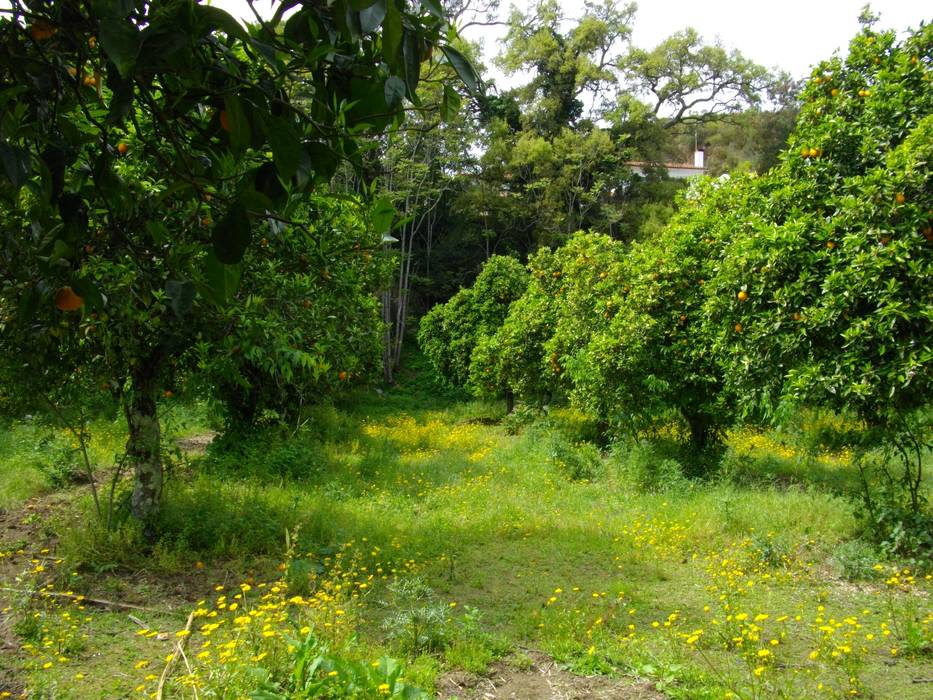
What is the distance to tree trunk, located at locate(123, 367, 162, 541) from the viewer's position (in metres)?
6.09

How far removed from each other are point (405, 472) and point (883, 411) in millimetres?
6984

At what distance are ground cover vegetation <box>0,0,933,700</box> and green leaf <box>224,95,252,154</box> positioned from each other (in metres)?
0.06

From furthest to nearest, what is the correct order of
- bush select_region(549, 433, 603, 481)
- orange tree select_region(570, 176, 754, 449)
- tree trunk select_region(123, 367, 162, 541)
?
1. bush select_region(549, 433, 603, 481)
2. orange tree select_region(570, 176, 754, 449)
3. tree trunk select_region(123, 367, 162, 541)

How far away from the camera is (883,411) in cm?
547

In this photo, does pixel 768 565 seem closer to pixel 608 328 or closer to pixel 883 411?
pixel 883 411

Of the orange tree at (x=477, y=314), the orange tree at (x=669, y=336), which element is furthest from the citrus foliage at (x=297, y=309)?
the orange tree at (x=477, y=314)

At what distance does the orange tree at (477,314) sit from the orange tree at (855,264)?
13.5 m

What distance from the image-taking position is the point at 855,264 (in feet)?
17.3

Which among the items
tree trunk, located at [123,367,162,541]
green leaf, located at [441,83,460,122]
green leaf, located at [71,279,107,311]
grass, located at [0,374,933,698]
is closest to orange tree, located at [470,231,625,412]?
grass, located at [0,374,933,698]

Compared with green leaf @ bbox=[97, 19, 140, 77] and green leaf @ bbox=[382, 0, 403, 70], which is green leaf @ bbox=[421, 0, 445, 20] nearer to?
green leaf @ bbox=[382, 0, 403, 70]

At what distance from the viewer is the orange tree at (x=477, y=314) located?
21078 millimetres

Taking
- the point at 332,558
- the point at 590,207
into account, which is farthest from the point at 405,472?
the point at 590,207

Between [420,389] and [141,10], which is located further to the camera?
[420,389]

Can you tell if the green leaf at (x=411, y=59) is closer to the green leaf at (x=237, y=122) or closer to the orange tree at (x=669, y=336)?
the green leaf at (x=237, y=122)
